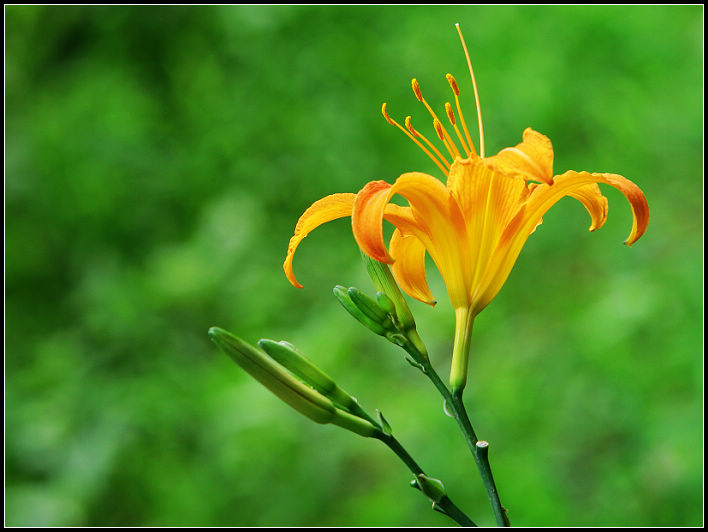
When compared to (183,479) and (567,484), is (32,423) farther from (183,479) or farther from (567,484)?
(567,484)

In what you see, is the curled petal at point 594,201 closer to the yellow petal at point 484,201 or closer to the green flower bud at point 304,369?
the yellow petal at point 484,201

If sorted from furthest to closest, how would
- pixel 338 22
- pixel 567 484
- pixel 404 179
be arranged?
pixel 338 22, pixel 567 484, pixel 404 179

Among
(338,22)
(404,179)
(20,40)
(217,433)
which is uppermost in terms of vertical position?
(338,22)

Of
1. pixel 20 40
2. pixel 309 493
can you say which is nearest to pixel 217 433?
pixel 309 493

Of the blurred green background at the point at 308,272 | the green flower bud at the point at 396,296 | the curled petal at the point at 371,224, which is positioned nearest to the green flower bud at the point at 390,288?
the green flower bud at the point at 396,296

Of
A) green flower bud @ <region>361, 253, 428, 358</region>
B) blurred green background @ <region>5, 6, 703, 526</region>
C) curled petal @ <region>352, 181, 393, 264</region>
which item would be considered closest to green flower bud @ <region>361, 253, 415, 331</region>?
green flower bud @ <region>361, 253, 428, 358</region>

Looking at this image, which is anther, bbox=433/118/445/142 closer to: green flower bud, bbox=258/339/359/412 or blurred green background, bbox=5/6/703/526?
green flower bud, bbox=258/339/359/412
